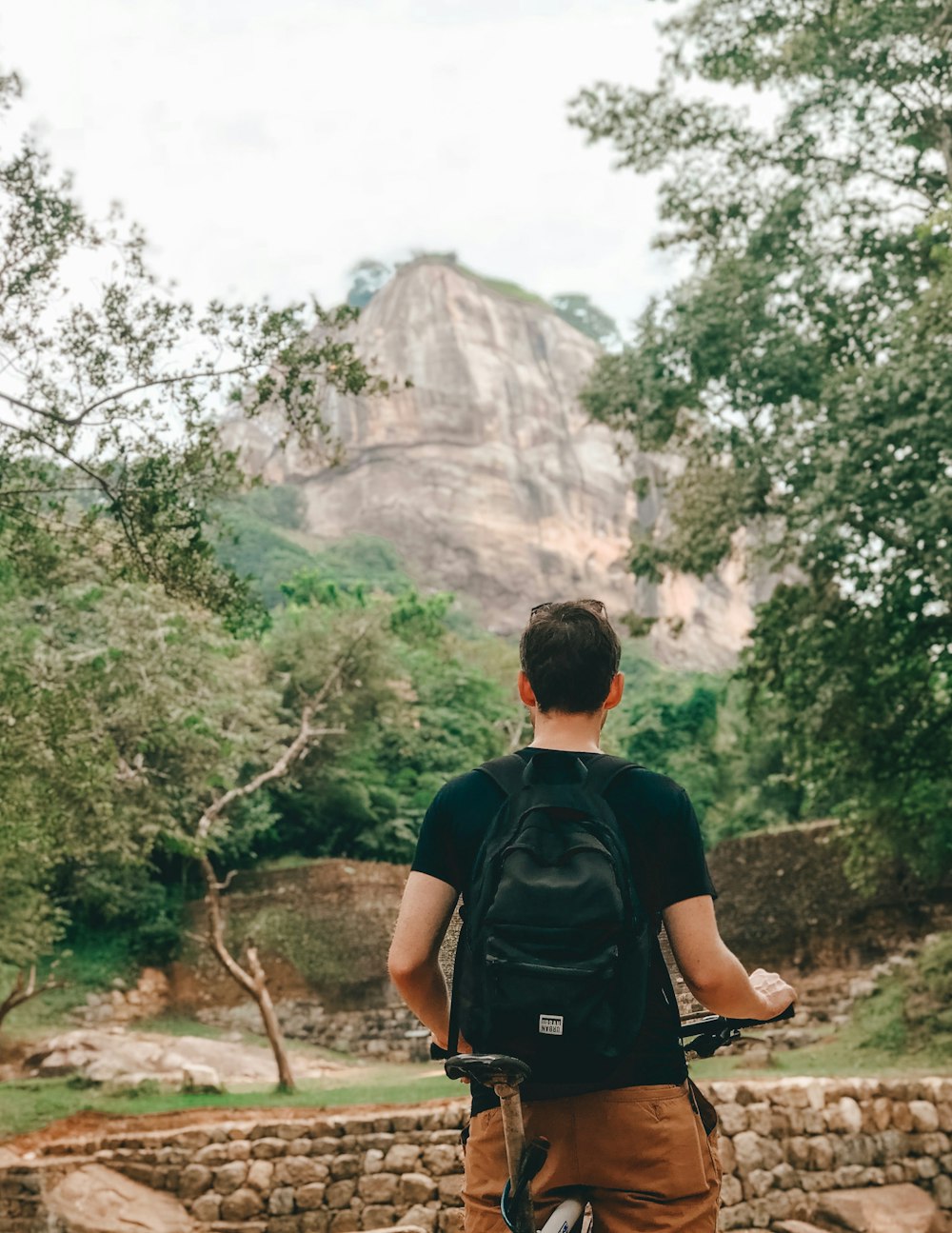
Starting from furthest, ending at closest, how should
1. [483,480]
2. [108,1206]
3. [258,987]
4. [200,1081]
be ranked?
[483,480], [258,987], [200,1081], [108,1206]

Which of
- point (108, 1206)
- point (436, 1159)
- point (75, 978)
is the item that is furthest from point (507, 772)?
point (75, 978)

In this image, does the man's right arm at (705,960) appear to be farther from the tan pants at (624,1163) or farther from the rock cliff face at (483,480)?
the rock cliff face at (483,480)

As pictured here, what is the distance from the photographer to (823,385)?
1391 centimetres

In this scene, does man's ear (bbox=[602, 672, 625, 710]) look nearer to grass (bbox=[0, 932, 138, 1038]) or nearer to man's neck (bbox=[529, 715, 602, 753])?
man's neck (bbox=[529, 715, 602, 753])

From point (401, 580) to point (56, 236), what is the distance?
46.8 meters

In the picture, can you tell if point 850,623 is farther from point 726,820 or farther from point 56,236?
point 726,820

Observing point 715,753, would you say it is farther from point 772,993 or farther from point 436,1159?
point 772,993

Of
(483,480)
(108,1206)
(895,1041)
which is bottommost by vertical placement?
(108,1206)

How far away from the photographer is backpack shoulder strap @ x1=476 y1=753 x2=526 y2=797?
6.95 ft

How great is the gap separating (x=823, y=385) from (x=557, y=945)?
13.0 meters

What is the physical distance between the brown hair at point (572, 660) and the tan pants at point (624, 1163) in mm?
665

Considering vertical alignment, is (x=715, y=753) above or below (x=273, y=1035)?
above

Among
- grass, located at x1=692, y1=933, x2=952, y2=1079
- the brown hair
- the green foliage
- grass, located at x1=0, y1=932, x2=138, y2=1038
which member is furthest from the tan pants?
the green foliage

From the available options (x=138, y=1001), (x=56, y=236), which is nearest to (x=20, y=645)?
(x=56, y=236)
